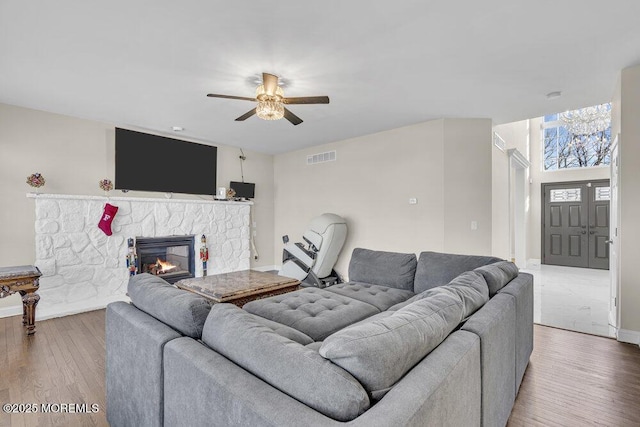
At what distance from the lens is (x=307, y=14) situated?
6.70 ft

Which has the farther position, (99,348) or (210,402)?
(99,348)

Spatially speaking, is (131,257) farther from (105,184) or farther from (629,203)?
(629,203)

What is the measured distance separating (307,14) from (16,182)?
4.03 metres

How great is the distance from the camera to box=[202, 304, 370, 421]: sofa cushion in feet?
2.73

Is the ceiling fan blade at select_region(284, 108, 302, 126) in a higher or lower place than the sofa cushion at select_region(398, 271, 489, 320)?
higher

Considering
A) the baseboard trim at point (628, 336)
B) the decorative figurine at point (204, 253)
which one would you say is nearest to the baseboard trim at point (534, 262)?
the baseboard trim at point (628, 336)

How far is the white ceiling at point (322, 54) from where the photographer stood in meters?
2.02

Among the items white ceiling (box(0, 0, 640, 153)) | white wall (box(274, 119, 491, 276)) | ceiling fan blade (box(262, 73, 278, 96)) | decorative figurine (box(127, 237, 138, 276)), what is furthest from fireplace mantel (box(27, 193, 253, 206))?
ceiling fan blade (box(262, 73, 278, 96))

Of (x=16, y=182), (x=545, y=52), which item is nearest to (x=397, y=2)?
(x=545, y=52)

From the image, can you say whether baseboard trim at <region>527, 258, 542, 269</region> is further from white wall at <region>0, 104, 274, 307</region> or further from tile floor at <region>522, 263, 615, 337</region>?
white wall at <region>0, 104, 274, 307</region>

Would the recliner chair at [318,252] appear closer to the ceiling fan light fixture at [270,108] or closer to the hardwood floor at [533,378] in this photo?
the ceiling fan light fixture at [270,108]

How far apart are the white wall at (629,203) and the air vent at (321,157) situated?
370 cm

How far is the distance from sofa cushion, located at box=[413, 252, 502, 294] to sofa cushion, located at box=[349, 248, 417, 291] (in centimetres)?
10

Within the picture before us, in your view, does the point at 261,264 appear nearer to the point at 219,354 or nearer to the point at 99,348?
the point at 99,348
